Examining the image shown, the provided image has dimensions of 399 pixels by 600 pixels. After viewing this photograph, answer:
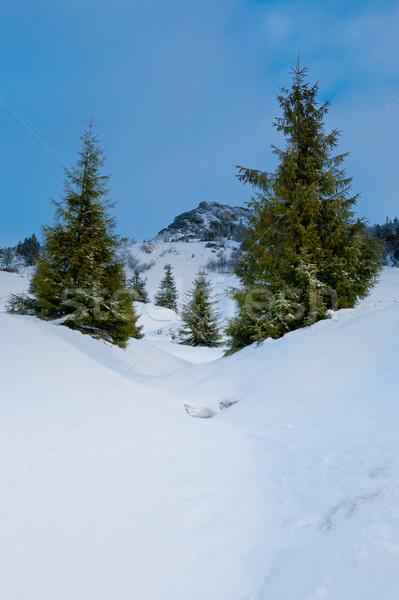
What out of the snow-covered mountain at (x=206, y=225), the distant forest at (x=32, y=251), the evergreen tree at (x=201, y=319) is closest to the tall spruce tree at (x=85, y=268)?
the evergreen tree at (x=201, y=319)

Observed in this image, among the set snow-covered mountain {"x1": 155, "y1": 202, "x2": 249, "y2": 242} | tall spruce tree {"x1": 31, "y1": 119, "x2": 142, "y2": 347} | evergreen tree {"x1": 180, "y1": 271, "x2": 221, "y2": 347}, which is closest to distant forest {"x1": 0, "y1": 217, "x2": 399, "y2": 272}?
evergreen tree {"x1": 180, "y1": 271, "x2": 221, "y2": 347}

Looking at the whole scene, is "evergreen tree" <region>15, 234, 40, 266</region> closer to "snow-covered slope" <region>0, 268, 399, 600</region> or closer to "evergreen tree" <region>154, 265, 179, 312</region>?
"evergreen tree" <region>154, 265, 179, 312</region>

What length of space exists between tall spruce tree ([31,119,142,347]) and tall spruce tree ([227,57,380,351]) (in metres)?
5.16

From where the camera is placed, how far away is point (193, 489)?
2.90m

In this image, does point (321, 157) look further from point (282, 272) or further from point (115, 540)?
point (115, 540)

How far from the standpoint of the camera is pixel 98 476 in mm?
2787

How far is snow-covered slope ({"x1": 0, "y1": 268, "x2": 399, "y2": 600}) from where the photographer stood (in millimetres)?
1812

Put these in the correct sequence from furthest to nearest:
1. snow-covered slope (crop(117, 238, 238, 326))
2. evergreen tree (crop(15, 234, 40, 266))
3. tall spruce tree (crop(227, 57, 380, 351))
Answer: evergreen tree (crop(15, 234, 40, 266)) < snow-covered slope (crop(117, 238, 238, 326)) < tall spruce tree (crop(227, 57, 380, 351))

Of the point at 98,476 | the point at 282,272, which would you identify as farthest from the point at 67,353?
the point at 282,272

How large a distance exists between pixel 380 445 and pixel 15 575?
3.50m

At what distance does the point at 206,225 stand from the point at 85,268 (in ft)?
471

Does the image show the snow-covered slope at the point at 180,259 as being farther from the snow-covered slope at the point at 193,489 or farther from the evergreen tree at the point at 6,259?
the snow-covered slope at the point at 193,489

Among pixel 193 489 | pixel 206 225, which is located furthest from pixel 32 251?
pixel 206 225

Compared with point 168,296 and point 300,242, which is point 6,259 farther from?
point 300,242
